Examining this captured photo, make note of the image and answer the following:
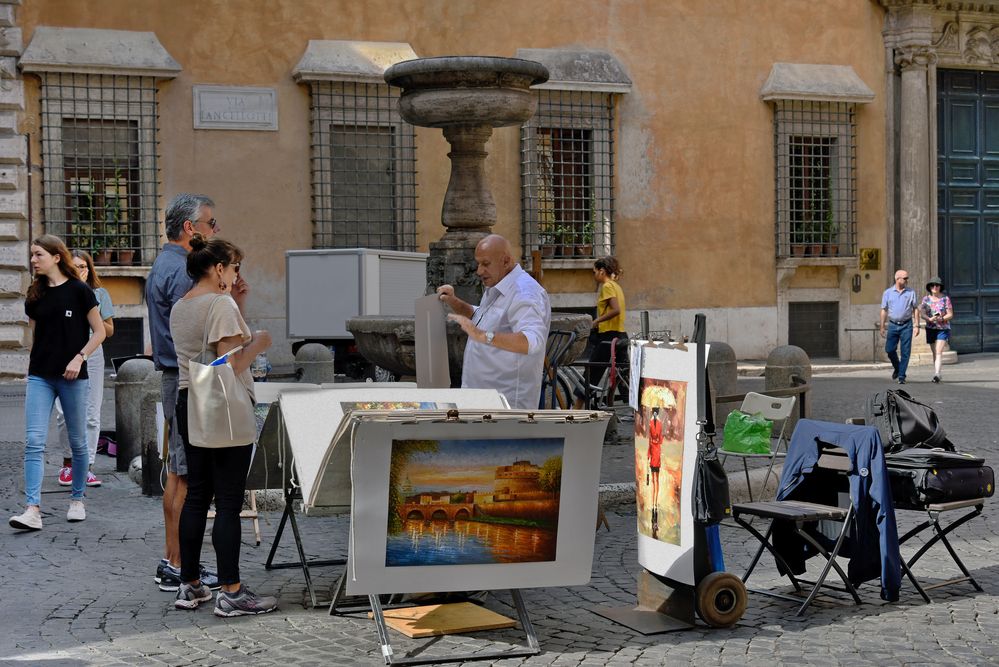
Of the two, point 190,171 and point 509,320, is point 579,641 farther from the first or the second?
point 190,171

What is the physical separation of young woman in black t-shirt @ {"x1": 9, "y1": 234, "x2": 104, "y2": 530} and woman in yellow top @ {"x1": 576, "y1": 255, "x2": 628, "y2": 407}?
21.7 feet

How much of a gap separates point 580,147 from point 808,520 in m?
15.6

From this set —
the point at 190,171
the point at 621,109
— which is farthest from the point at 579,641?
the point at 621,109

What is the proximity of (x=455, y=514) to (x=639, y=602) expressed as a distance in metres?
1.14

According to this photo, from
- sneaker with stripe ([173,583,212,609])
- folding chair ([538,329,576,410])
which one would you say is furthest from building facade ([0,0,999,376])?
sneaker with stripe ([173,583,212,609])

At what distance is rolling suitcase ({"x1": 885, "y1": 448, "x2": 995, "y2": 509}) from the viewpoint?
20.8 ft

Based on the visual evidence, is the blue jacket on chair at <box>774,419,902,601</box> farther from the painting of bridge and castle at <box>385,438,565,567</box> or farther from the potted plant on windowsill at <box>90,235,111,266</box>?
the potted plant on windowsill at <box>90,235,111,266</box>

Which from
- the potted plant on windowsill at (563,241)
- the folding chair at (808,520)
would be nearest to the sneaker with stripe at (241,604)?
the folding chair at (808,520)

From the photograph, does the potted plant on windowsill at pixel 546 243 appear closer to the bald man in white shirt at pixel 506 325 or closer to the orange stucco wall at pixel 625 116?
the orange stucco wall at pixel 625 116

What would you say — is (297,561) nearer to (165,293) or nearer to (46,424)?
(165,293)

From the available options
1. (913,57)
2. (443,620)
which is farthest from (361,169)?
(443,620)

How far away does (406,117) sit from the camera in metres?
10.2

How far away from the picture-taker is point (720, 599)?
19.1 feet

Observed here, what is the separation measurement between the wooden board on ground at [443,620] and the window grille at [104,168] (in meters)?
13.8
